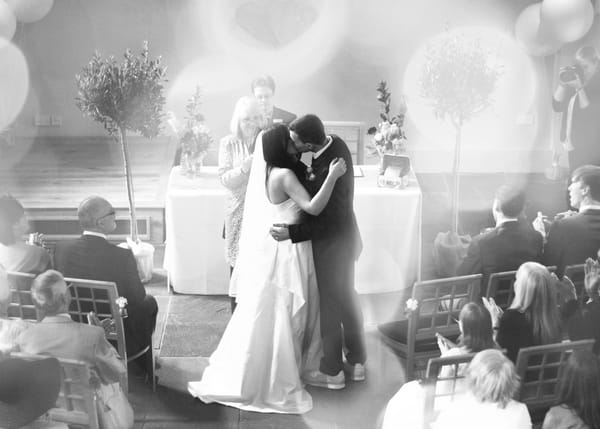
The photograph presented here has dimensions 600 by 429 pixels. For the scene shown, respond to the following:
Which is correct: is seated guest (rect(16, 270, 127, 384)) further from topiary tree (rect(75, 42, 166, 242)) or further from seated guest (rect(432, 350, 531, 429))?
topiary tree (rect(75, 42, 166, 242))

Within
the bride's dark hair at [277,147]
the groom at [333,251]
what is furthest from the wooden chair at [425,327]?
the bride's dark hair at [277,147]

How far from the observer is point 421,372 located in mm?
4566

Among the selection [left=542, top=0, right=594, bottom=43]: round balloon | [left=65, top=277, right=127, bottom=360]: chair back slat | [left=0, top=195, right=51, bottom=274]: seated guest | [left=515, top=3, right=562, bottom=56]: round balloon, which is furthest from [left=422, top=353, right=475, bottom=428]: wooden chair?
[left=515, top=3, right=562, bottom=56]: round balloon

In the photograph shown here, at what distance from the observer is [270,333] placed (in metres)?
4.43

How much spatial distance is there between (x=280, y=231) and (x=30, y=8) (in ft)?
21.3

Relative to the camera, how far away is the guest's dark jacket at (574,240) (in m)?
4.38

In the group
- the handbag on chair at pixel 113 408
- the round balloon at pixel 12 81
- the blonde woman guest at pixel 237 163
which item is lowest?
the handbag on chair at pixel 113 408

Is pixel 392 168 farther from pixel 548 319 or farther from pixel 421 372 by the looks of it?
pixel 548 319

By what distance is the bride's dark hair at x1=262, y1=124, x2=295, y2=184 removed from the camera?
4.22 metres

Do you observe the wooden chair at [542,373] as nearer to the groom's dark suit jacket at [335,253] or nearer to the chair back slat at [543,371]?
the chair back slat at [543,371]

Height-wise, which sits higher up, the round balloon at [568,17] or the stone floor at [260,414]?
the round balloon at [568,17]

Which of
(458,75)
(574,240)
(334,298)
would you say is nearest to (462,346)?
(334,298)

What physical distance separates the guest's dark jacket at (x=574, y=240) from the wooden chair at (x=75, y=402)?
7.80 ft

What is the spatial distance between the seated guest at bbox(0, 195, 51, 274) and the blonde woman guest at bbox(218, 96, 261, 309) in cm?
132
